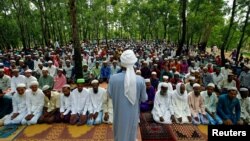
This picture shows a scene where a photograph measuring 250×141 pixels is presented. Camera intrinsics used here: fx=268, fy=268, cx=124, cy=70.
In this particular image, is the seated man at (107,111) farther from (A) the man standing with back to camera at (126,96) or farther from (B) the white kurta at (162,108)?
(A) the man standing with back to camera at (126,96)

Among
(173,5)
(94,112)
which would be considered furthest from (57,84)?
(173,5)

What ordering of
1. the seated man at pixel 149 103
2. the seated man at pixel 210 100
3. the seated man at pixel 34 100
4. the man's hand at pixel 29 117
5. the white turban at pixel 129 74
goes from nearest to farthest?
the white turban at pixel 129 74 → the man's hand at pixel 29 117 → the seated man at pixel 34 100 → the seated man at pixel 210 100 → the seated man at pixel 149 103

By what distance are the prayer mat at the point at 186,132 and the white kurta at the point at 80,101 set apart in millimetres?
2008

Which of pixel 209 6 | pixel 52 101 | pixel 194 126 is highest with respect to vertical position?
pixel 209 6

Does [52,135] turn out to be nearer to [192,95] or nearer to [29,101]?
[29,101]

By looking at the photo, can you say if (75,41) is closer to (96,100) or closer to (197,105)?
(96,100)

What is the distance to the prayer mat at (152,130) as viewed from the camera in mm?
5156

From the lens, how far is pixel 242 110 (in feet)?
20.0

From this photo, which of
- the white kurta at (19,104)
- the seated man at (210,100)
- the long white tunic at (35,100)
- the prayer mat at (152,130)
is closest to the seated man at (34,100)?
the long white tunic at (35,100)

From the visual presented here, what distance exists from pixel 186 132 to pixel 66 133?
7.99ft

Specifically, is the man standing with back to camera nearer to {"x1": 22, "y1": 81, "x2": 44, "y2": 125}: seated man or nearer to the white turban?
the white turban

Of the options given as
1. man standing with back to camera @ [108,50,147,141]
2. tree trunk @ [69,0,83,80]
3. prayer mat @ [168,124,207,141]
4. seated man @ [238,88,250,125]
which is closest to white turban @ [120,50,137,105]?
man standing with back to camera @ [108,50,147,141]

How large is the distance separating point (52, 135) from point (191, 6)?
17.5 m

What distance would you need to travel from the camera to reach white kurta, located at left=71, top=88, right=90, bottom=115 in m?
6.20
